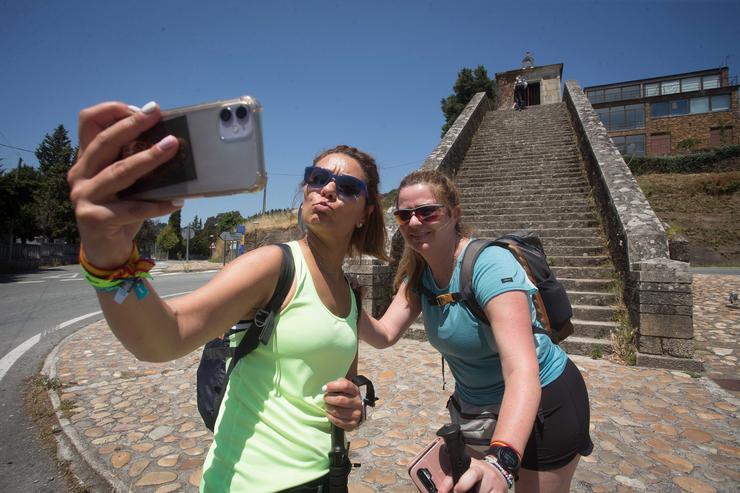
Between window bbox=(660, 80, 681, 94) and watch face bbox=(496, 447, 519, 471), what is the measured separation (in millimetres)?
56928

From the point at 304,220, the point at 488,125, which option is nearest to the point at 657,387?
the point at 304,220

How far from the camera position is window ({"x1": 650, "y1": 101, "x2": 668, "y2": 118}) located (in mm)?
39875

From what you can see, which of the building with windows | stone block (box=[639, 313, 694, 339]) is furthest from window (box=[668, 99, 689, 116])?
stone block (box=[639, 313, 694, 339])

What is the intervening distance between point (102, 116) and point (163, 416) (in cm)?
396

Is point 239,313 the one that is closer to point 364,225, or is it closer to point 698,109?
point 364,225

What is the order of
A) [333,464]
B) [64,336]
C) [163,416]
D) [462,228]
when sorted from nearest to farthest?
1. [333,464]
2. [462,228]
3. [163,416]
4. [64,336]

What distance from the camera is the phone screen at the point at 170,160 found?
2.53 ft

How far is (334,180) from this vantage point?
1534 millimetres

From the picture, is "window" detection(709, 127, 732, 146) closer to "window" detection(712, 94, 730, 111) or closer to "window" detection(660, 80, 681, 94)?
"window" detection(712, 94, 730, 111)

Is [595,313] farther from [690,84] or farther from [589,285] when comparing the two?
[690,84]

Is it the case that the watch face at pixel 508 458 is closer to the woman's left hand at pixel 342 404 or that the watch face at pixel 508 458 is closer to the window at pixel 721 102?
the woman's left hand at pixel 342 404

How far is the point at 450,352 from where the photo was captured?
71.5 inches

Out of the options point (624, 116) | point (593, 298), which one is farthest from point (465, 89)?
point (593, 298)

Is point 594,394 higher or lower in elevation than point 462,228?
lower
